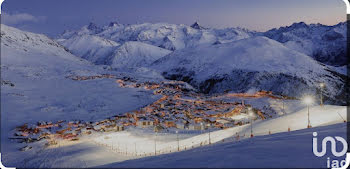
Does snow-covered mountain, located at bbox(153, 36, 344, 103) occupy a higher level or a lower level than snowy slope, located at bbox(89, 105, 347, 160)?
higher

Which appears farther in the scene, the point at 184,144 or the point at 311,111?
the point at 311,111

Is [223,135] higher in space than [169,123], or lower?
lower

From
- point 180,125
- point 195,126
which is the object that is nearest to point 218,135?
point 195,126

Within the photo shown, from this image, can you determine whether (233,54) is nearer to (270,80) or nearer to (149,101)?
(270,80)

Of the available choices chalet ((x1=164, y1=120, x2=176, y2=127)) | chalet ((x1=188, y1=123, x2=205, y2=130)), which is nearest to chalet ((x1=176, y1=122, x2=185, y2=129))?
chalet ((x1=164, y1=120, x2=176, y2=127))

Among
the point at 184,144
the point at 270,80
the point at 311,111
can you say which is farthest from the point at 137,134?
the point at 270,80

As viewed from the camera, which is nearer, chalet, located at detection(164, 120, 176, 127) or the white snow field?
the white snow field

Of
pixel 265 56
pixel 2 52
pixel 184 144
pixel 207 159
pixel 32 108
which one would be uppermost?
pixel 265 56

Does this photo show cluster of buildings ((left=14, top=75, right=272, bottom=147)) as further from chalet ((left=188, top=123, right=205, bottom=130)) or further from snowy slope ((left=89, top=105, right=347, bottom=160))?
snowy slope ((left=89, top=105, right=347, bottom=160))

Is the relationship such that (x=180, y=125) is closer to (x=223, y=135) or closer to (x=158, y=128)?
(x=158, y=128)
